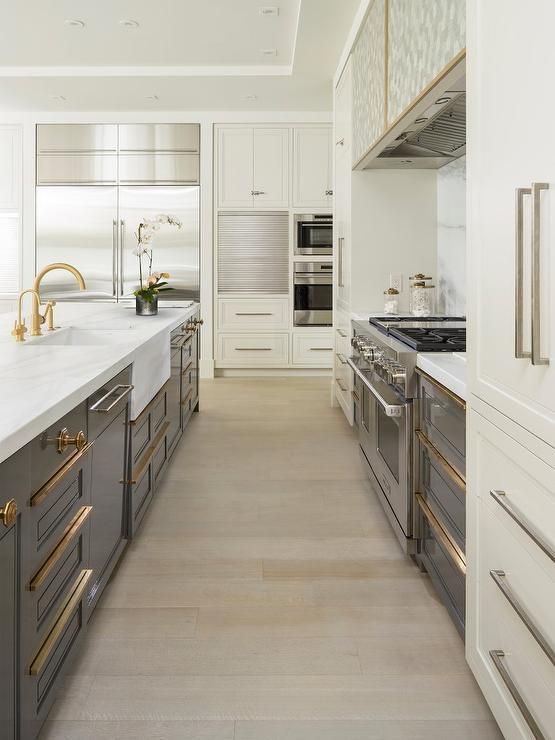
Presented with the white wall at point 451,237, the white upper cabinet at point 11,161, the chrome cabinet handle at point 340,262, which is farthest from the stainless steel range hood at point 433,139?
the white upper cabinet at point 11,161

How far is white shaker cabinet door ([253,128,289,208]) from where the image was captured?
22.4 feet

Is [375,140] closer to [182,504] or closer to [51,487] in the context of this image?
[182,504]

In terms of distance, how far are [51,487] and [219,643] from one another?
770 mm

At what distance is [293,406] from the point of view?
5562mm

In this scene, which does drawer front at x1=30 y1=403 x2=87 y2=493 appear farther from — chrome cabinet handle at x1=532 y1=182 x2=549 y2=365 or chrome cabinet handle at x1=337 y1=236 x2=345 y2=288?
chrome cabinet handle at x1=337 y1=236 x2=345 y2=288

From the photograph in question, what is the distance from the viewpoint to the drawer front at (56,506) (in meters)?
1.41

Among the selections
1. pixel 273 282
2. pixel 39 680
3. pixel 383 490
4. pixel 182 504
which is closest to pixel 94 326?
pixel 182 504

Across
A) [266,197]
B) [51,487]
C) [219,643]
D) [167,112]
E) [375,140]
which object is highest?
[167,112]

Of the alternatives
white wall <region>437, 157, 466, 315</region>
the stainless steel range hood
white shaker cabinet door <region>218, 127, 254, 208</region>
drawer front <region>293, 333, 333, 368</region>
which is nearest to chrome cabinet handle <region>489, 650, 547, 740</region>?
the stainless steel range hood

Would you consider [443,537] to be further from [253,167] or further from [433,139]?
[253,167]

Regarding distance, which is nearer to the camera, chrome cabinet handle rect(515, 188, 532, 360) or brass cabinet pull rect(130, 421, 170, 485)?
chrome cabinet handle rect(515, 188, 532, 360)

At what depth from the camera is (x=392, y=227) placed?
4383 millimetres

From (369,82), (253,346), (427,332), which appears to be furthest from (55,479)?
(253,346)

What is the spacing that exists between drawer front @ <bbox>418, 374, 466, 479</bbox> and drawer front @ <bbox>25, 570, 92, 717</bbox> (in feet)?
3.51
